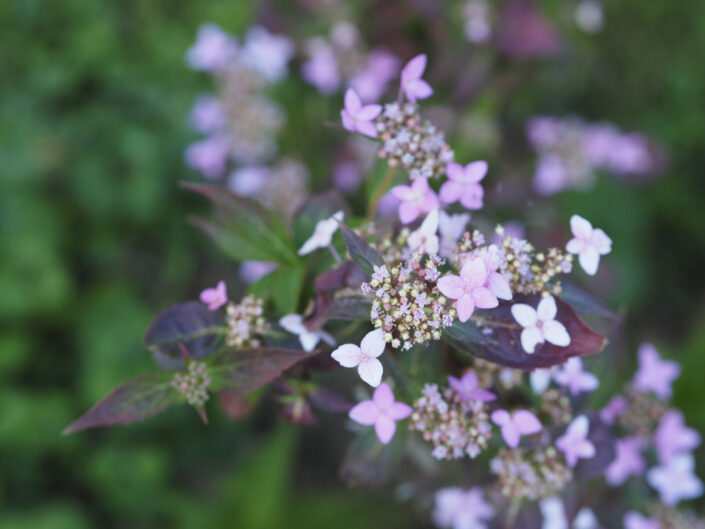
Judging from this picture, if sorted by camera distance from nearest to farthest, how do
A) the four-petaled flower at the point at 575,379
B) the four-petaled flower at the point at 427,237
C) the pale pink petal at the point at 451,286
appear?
1. the pale pink petal at the point at 451,286
2. the four-petaled flower at the point at 427,237
3. the four-petaled flower at the point at 575,379

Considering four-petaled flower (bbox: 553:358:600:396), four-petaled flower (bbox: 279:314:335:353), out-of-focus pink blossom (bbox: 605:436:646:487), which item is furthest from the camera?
out-of-focus pink blossom (bbox: 605:436:646:487)

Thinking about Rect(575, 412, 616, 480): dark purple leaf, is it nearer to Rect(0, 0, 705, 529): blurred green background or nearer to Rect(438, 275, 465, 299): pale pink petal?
Rect(438, 275, 465, 299): pale pink petal

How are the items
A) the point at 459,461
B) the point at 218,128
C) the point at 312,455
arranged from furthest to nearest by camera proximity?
the point at 312,455 → the point at 218,128 → the point at 459,461

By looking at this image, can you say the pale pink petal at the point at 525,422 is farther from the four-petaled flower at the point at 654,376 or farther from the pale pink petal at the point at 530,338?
the four-petaled flower at the point at 654,376

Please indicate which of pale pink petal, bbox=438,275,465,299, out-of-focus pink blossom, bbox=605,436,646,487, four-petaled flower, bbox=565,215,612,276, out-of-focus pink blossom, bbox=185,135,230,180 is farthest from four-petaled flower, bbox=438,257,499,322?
out-of-focus pink blossom, bbox=185,135,230,180

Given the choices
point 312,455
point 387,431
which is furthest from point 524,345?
point 312,455

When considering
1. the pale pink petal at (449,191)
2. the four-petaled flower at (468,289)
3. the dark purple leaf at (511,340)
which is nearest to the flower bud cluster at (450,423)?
the dark purple leaf at (511,340)

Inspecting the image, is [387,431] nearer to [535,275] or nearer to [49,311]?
[535,275]
